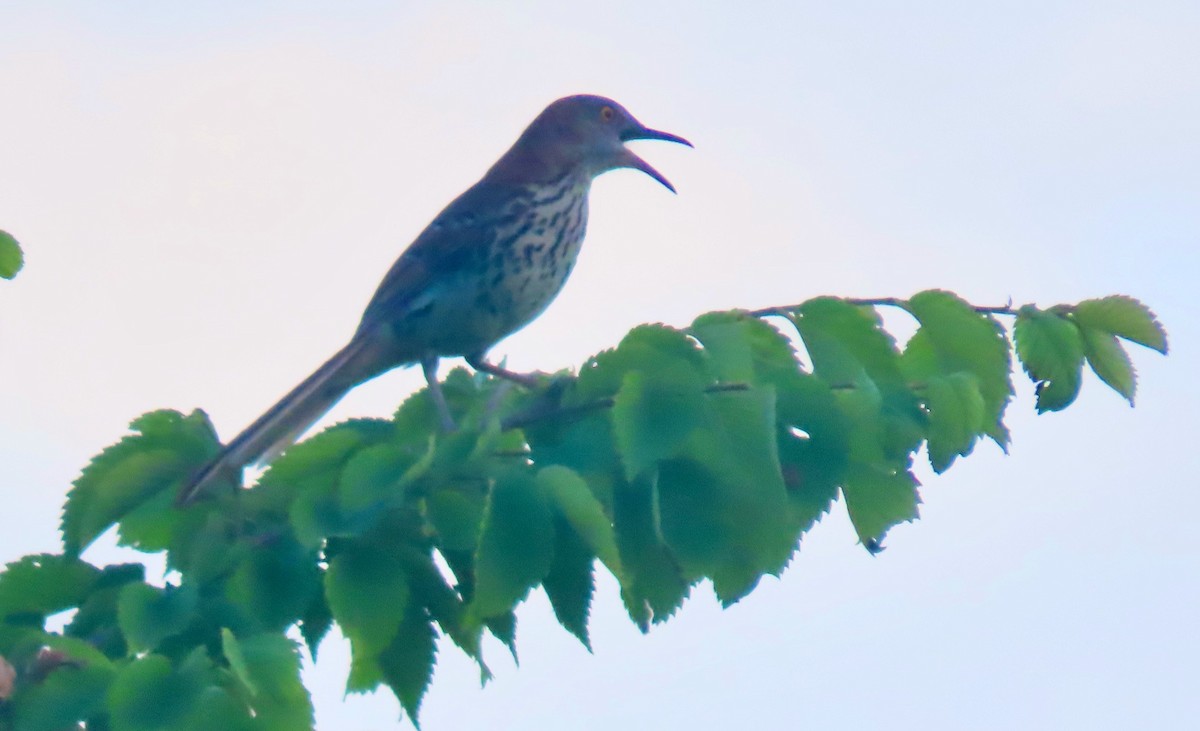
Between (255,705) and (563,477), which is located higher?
(563,477)

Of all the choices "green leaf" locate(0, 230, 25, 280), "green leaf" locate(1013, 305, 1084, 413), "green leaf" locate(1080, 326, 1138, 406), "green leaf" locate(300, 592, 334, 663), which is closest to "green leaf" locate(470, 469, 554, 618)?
"green leaf" locate(300, 592, 334, 663)

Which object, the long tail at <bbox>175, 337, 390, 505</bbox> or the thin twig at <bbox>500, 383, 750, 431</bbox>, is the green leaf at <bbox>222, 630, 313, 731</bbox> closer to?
the long tail at <bbox>175, 337, 390, 505</bbox>

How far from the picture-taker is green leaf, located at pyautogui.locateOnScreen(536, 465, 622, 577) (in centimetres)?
262

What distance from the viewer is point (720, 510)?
111 inches

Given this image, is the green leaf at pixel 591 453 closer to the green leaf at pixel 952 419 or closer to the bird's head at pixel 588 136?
the green leaf at pixel 952 419

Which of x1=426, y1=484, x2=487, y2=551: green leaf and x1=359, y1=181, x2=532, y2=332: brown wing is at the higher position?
x1=359, y1=181, x2=532, y2=332: brown wing

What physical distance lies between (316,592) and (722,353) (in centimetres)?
84

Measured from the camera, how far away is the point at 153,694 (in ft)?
7.87

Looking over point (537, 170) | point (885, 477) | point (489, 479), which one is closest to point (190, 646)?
point (489, 479)

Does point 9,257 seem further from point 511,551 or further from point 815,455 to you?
point 815,455

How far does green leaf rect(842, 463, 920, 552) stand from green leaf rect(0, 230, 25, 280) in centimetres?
158

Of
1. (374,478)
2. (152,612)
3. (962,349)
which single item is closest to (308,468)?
(374,478)

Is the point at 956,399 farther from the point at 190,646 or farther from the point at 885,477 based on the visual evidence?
the point at 190,646

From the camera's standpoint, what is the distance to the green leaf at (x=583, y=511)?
8.59 feet
